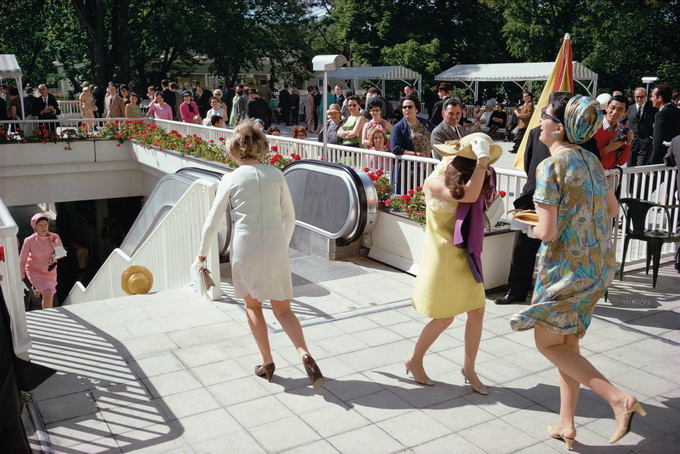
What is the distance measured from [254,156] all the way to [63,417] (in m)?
2.04

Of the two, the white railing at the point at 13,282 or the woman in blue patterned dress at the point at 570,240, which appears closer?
the woman in blue patterned dress at the point at 570,240

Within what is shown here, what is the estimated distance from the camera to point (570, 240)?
364 centimetres

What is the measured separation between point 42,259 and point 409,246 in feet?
18.0

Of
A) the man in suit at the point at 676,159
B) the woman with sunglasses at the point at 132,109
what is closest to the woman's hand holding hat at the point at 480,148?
the man in suit at the point at 676,159

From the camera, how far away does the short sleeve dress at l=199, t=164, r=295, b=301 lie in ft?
14.8

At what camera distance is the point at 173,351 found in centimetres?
530

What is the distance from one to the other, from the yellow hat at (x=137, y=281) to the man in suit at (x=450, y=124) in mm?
3905

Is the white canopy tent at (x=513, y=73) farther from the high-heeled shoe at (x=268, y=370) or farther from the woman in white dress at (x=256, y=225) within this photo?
the high-heeled shoe at (x=268, y=370)

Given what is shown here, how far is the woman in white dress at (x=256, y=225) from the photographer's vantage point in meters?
4.50

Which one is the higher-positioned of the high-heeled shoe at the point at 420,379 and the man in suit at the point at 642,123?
the man in suit at the point at 642,123

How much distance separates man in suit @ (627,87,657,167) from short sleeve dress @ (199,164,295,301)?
8.68 m

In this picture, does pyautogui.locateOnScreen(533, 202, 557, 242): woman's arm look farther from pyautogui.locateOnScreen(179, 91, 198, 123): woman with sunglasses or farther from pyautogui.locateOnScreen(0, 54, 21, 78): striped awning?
pyautogui.locateOnScreen(0, 54, 21, 78): striped awning

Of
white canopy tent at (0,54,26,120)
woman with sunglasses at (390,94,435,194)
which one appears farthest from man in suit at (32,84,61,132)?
woman with sunglasses at (390,94,435,194)

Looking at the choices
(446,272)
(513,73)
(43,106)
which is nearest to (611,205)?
(446,272)
